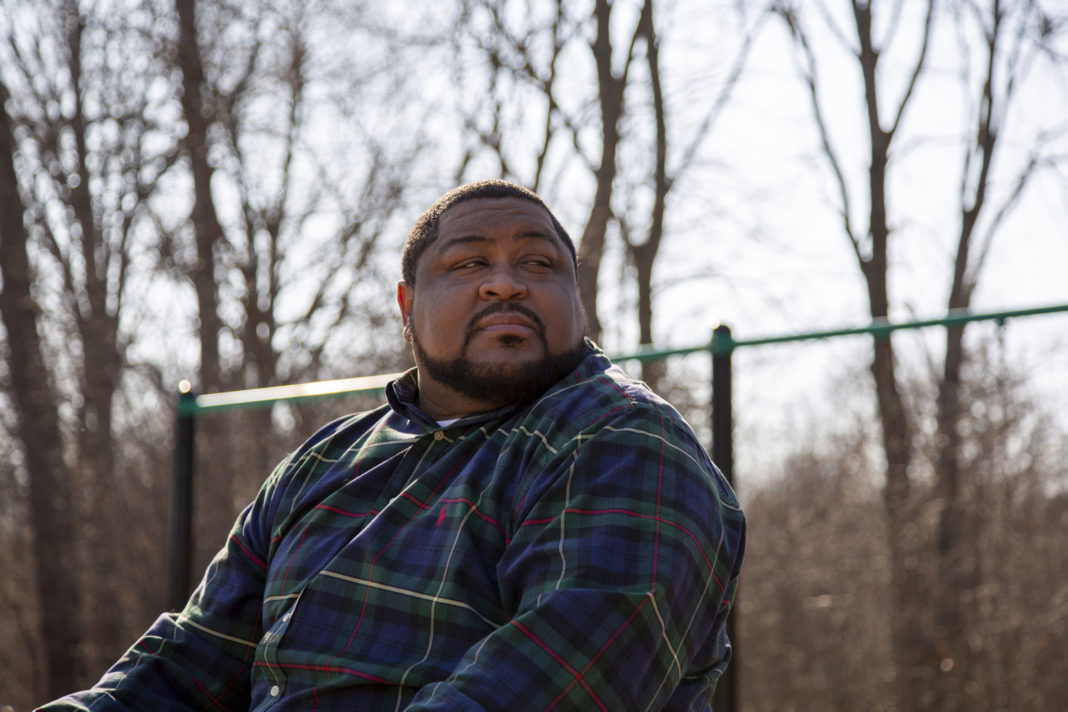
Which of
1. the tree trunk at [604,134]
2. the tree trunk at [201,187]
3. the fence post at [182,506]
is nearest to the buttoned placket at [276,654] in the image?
the fence post at [182,506]

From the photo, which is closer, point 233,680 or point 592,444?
point 592,444

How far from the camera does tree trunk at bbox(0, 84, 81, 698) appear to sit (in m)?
7.27

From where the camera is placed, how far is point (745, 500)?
623 cm

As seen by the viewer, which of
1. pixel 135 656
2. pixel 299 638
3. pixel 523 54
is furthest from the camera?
pixel 523 54

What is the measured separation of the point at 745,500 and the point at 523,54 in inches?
149

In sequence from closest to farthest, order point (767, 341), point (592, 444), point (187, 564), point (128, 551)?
point (592, 444)
point (767, 341)
point (187, 564)
point (128, 551)

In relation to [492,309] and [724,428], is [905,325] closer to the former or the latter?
[724,428]

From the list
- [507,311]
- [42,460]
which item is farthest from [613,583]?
[42,460]

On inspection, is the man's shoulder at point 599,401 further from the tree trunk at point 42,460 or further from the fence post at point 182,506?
the tree trunk at point 42,460

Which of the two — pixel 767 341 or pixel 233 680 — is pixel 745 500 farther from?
pixel 233 680

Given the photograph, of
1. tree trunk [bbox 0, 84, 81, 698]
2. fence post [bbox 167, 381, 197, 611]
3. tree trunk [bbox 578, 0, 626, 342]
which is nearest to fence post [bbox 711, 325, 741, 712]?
fence post [bbox 167, 381, 197, 611]

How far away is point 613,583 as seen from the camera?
1.31 meters

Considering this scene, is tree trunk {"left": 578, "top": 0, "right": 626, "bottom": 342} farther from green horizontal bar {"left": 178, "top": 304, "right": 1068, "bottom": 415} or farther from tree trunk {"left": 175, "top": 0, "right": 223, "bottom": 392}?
green horizontal bar {"left": 178, "top": 304, "right": 1068, "bottom": 415}

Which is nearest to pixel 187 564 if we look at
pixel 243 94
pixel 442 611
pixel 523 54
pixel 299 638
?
pixel 299 638
